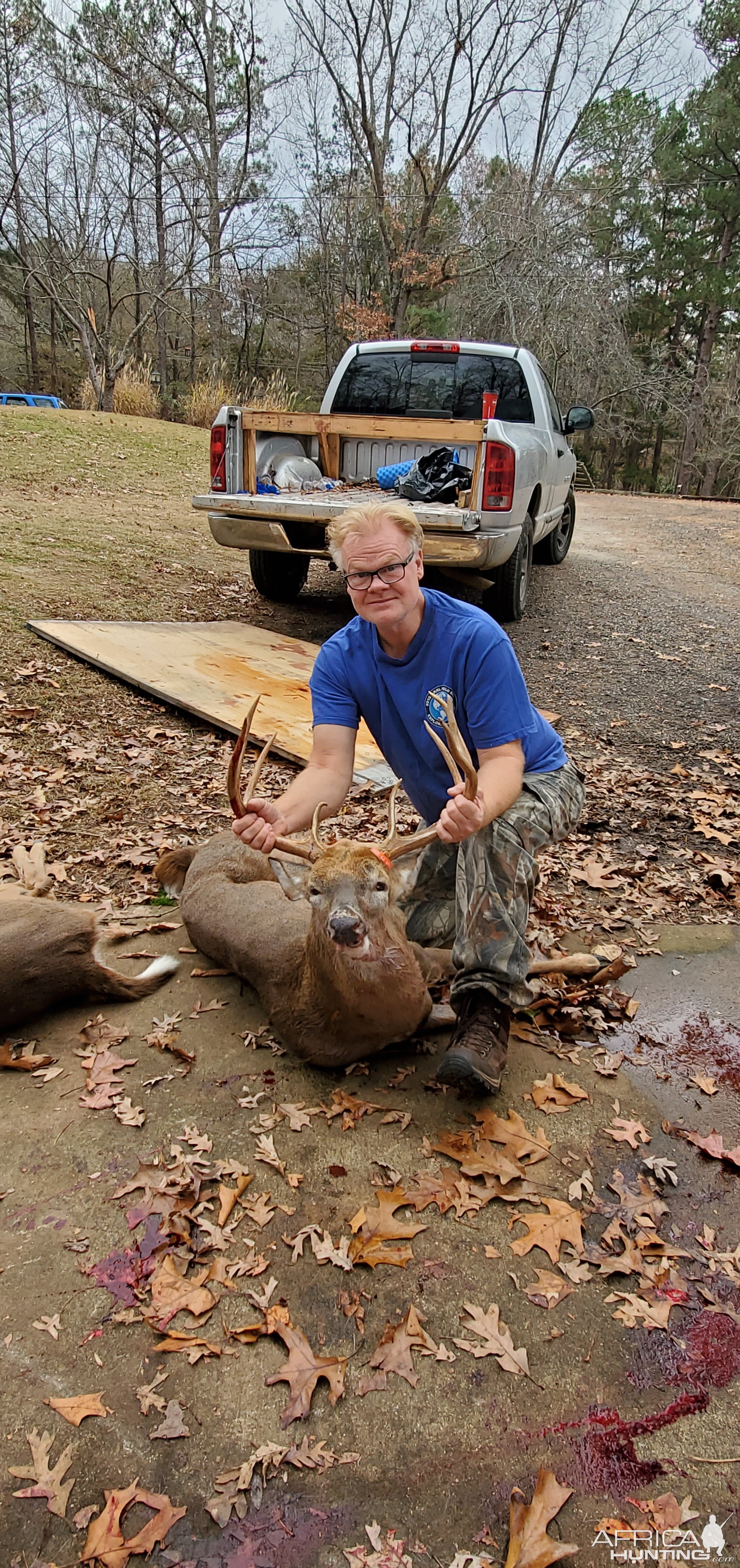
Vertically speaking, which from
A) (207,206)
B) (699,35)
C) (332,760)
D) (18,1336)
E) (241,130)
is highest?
(699,35)

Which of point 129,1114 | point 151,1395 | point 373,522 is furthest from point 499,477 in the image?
point 151,1395

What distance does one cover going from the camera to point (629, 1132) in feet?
9.43

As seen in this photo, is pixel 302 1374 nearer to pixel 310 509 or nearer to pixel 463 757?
pixel 463 757

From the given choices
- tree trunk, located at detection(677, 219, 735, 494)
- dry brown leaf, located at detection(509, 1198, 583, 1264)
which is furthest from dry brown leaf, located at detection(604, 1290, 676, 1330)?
tree trunk, located at detection(677, 219, 735, 494)

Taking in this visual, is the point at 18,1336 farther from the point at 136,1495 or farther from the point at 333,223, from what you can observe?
the point at 333,223

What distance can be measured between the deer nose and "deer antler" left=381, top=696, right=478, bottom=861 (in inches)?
12.8

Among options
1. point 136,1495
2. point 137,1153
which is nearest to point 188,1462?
point 136,1495

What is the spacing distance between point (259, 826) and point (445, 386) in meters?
6.47

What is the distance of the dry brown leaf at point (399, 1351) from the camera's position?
7.11 ft

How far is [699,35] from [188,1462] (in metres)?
36.6

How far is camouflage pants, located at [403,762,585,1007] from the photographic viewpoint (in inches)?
124

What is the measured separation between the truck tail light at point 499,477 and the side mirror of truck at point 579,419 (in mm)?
2685

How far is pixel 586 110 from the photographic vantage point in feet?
83.6

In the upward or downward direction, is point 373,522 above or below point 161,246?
below
